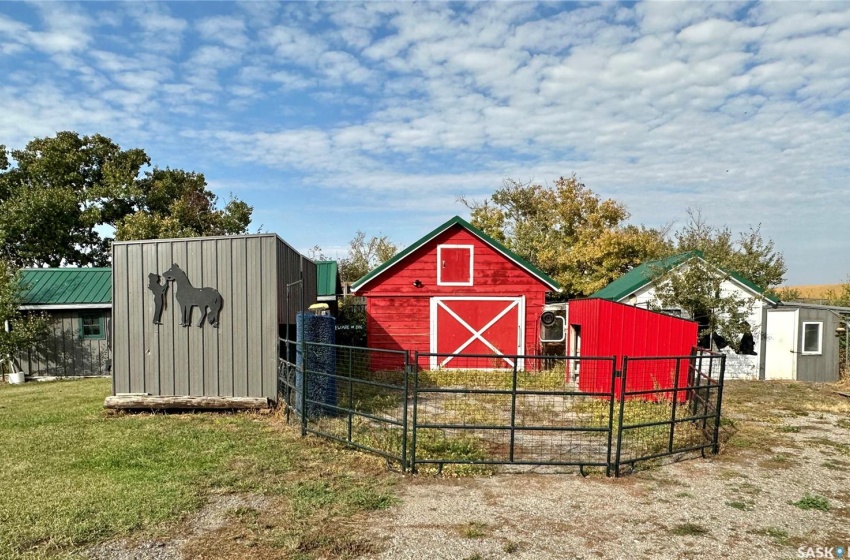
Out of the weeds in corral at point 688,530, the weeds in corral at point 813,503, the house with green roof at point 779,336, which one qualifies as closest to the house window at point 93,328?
the weeds in corral at point 688,530

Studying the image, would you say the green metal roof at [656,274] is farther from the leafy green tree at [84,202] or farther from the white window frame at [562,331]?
the leafy green tree at [84,202]

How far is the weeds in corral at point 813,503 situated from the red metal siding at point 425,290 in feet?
34.7

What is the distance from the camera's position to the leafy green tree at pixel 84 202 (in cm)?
2389

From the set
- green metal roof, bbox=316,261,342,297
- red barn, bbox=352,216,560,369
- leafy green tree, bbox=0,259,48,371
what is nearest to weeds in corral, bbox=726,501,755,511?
red barn, bbox=352,216,560,369

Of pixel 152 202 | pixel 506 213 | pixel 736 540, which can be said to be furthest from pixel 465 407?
pixel 506 213

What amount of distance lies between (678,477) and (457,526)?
3.38 m

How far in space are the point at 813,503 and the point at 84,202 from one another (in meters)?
31.4

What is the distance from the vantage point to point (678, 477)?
6566 mm

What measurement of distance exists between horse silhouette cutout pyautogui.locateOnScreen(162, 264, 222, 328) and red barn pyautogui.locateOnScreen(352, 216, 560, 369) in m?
6.59

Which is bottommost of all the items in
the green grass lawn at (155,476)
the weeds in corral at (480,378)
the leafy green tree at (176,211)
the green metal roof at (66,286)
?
the weeds in corral at (480,378)

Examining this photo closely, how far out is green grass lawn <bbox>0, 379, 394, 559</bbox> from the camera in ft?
15.7

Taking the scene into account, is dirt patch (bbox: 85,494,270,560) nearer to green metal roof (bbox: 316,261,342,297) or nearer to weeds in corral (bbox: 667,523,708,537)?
weeds in corral (bbox: 667,523,708,537)

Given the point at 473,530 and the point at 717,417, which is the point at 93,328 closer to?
the point at 473,530

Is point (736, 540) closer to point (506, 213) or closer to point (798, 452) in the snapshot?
point (798, 452)
